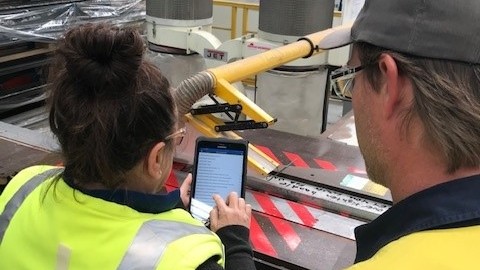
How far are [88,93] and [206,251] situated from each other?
13.5 inches

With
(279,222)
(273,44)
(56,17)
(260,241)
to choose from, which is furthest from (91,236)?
(56,17)

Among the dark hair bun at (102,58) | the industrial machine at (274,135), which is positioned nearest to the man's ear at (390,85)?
the industrial machine at (274,135)

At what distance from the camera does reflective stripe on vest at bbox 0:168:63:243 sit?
100 cm

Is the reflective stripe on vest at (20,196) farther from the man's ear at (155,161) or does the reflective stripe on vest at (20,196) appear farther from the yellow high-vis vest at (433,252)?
the yellow high-vis vest at (433,252)

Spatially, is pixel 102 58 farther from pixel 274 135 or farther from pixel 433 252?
pixel 274 135

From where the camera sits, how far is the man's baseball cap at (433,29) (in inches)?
27.4

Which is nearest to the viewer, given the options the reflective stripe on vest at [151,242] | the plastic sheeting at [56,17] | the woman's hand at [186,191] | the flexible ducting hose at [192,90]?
the reflective stripe on vest at [151,242]

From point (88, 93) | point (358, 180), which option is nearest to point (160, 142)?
point (88, 93)

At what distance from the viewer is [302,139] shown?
2.39 meters

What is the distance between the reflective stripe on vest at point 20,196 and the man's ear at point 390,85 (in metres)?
0.63

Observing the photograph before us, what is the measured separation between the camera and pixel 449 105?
711 millimetres

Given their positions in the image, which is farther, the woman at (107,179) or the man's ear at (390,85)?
the woman at (107,179)

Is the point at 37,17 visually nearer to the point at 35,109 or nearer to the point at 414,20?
the point at 35,109

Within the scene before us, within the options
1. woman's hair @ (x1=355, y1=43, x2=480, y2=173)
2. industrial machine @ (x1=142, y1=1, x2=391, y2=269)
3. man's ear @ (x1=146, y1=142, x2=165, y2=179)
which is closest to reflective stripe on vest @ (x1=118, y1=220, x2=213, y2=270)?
man's ear @ (x1=146, y1=142, x2=165, y2=179)
